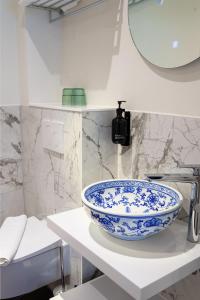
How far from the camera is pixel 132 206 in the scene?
3.55ft

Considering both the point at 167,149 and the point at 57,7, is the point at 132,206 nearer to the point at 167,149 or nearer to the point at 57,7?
the point at 167,149

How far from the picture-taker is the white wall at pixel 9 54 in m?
1.71

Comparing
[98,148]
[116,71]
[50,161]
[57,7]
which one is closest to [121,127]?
[98,148]

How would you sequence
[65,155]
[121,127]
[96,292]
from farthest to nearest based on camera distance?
1. [65,155]
2. [121,127]
3. [96,292]

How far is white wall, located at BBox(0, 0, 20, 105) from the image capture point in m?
1.71

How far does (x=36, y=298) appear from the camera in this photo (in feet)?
5.80

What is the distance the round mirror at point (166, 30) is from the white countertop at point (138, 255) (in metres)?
0.66

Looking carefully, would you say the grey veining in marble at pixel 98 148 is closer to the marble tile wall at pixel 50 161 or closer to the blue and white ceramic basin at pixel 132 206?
the marble tile wall at pixel 50 161

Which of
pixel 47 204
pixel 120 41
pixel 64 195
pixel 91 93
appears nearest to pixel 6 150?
pixel 47 204

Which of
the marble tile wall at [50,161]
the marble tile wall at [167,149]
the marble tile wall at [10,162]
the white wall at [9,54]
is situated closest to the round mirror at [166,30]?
the marble tile wall at [167,149]

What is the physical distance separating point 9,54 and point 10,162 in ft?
2.33

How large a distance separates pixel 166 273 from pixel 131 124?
0.71m

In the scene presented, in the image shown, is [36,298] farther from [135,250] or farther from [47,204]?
[135,250]

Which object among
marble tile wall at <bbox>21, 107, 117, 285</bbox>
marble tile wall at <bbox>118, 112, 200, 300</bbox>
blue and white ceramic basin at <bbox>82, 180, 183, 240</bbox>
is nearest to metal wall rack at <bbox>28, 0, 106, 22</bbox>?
marble tile wall at <bbox>21, 107, 117, 285</bbox>
